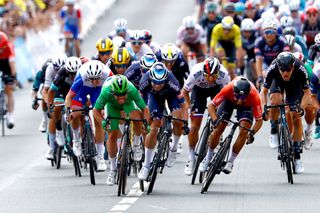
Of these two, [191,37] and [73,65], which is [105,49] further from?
[191,37]

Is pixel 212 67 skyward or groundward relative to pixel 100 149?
skyward

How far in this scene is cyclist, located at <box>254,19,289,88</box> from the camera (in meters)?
26.0

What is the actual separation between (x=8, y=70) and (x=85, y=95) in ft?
26.7

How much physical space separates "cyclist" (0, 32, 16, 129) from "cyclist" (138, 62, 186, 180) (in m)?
8.39

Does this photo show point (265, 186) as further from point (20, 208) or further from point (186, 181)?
point (20, 208)

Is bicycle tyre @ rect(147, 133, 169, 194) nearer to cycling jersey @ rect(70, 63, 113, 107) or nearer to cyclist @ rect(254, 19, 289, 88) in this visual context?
cycling jersey @ rect(70, 63, 113, 107)

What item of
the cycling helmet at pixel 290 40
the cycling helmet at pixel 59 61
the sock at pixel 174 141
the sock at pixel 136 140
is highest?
the cycling helmet at pixel 290 40

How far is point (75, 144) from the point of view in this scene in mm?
20641

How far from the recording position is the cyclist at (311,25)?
29973mm

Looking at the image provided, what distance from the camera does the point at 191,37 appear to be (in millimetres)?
31672

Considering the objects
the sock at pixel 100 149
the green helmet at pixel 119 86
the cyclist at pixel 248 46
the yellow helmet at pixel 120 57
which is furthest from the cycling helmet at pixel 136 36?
the cyclist at pixel 248 46

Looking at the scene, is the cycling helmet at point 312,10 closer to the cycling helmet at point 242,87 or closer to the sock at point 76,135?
the sock at point 76,135

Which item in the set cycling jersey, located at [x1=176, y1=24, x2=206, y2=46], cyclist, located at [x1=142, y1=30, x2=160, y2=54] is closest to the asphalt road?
cyclist, located at [x1=142, y1=30, x2=160, y2=54]

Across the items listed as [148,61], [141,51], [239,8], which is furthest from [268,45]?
[239,8]
